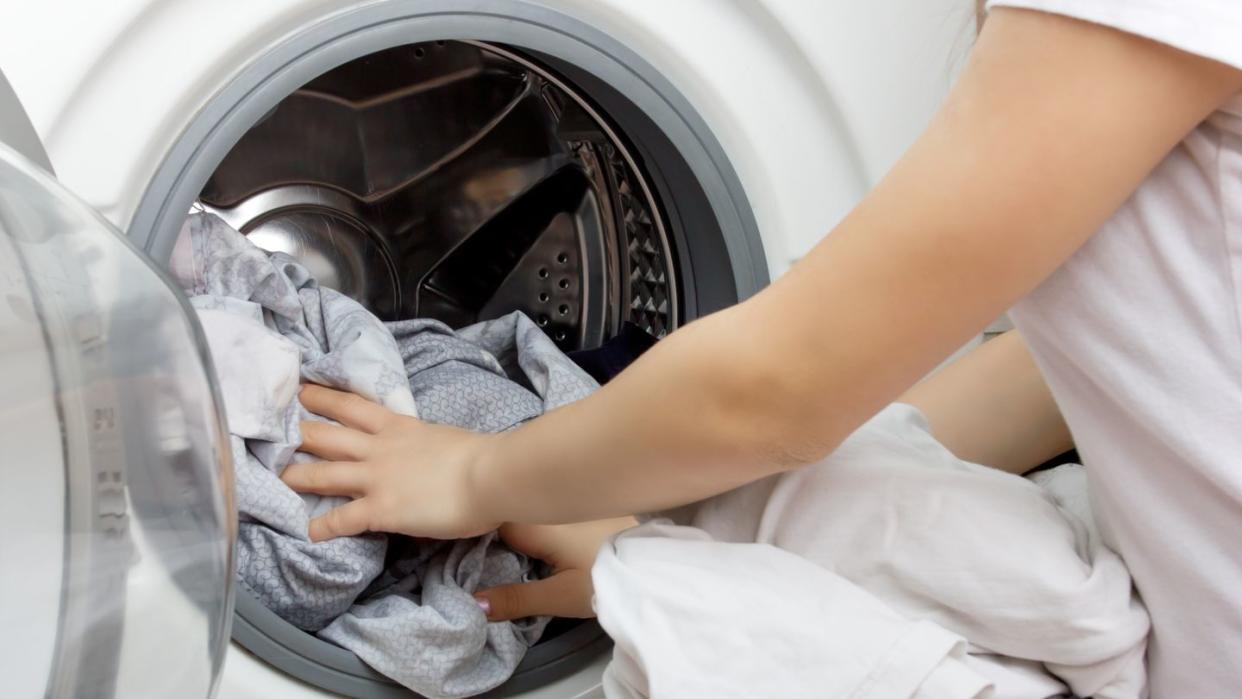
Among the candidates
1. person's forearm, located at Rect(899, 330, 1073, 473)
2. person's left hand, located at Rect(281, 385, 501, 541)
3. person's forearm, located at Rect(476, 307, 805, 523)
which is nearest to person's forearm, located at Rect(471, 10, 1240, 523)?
person's forearm, located at Rect(476, 307, 805, 523)

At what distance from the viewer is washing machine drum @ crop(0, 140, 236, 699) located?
1.69ft

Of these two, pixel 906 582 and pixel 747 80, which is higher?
pixel 747 80

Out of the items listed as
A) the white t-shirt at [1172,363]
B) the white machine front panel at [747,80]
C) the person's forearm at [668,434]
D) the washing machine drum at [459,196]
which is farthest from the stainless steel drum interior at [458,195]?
the white t-shirt at [1172,363]

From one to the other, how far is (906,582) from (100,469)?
0.39m

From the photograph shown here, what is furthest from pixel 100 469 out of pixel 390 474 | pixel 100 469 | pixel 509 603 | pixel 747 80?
pixel 747 80

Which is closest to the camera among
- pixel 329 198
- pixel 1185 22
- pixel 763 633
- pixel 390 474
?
pixel 1185 22

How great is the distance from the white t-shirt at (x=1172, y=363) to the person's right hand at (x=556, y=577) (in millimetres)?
340

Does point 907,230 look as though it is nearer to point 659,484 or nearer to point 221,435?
point 659,484

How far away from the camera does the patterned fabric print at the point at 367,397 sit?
2.34 feet

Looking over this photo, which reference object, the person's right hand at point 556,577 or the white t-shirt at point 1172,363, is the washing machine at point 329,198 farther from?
the white t-shirt at point 1172,363

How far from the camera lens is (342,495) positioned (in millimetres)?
756

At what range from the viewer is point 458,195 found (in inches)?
39.0

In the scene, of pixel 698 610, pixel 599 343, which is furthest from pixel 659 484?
pixel 599 343

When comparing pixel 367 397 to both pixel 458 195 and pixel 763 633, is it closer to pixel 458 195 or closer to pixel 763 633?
pixel 458 195
